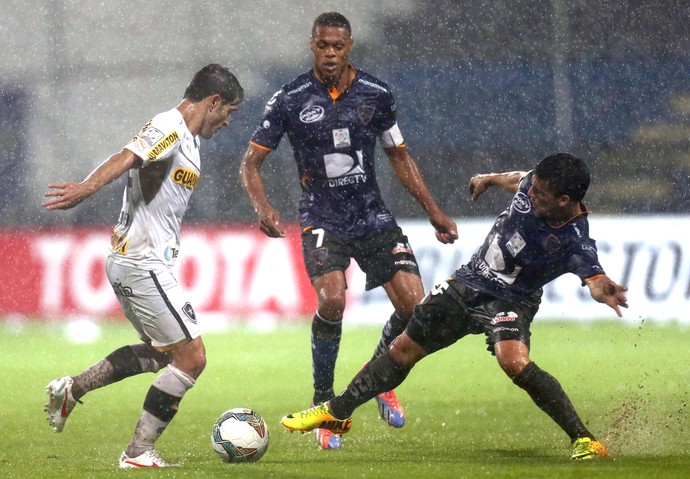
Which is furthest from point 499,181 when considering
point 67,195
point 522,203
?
point 67,195

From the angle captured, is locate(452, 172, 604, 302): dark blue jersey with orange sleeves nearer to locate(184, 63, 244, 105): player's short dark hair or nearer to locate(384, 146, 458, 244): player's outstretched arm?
locate(384, 146, 458, 244): player's outstretched arm

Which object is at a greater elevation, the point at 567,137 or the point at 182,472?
the point at 567,137

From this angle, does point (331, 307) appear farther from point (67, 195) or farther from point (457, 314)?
point (67, 195)

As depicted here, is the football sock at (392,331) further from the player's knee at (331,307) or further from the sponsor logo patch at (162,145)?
the sponsor logo patch at (162,145)

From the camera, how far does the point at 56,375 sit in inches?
397

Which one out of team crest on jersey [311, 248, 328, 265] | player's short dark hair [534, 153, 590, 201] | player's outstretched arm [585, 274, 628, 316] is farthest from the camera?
team crest on jersey [311, 248, 328, 265]

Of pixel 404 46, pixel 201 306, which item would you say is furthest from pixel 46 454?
pixel 404 46

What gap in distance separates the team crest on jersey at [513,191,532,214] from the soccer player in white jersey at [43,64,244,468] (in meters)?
1.56

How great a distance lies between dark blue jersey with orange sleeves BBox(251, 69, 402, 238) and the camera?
6.86 meters

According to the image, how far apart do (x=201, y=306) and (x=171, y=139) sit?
7.51 meters

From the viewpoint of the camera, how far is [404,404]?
820cm

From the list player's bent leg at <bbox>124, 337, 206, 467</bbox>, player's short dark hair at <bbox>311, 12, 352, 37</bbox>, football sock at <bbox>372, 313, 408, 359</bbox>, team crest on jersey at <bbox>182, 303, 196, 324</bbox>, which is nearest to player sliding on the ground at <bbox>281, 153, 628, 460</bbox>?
player's bent leg at <bbox>124, 337, 206, 467</bbox>

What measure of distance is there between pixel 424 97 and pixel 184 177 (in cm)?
1336

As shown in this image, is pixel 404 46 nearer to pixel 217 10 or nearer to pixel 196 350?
pixel 217 10
